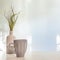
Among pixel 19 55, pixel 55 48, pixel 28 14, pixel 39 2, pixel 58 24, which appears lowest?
pixel 55 48

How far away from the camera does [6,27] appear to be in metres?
3.50

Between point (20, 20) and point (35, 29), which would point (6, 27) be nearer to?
point (20, 20)

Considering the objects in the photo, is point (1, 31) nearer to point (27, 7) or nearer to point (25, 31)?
point (25, 31)

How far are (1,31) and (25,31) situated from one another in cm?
62

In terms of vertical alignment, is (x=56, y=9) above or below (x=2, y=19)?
above

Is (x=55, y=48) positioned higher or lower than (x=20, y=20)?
lower

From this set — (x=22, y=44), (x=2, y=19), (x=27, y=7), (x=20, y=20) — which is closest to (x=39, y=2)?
(x=27, y=7)

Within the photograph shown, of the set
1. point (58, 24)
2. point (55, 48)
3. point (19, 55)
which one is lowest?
point (55, 48)

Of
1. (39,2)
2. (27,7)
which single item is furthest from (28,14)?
(39,2)

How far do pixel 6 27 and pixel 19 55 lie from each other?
2147 mm

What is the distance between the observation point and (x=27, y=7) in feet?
11.5

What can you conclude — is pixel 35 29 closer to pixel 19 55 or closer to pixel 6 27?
pixel 6 27

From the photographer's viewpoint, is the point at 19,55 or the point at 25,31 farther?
the point at 25,31

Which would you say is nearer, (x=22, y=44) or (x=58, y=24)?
(x=22, y=44)
